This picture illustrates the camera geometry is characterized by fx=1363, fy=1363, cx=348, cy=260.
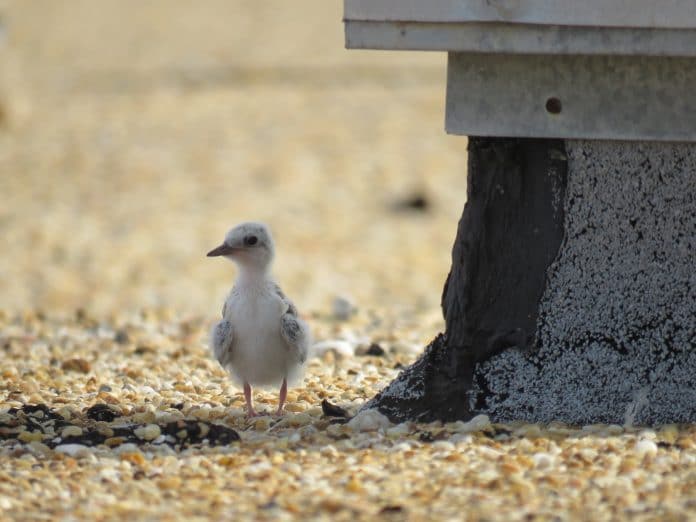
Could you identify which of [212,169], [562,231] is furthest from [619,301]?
[212,169]

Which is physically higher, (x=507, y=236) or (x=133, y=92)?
(x=133, y=92)

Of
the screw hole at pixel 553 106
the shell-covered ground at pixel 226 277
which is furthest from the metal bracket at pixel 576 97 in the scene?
the shell-covered ground at pixel 226 277

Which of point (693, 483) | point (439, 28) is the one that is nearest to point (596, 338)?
point (693, 483)

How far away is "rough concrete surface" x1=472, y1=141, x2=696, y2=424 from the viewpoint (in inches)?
200

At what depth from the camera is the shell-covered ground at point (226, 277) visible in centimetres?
439

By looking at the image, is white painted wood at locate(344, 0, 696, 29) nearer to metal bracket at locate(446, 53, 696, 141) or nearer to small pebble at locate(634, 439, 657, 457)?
metal bracket at locate(446, 53, 696, 141)

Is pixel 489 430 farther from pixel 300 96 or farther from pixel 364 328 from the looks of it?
pixel 300 96

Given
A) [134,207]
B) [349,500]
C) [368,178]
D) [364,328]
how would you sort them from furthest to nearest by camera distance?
[368,178] < [134,207] < [364,328] < [349,500]

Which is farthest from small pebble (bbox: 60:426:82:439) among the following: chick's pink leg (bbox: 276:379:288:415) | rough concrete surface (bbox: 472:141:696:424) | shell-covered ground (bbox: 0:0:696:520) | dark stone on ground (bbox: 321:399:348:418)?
rough concrete surface (bbox: 472:141:696:424)

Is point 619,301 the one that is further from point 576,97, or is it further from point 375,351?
point 375,351

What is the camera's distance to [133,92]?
19547mm

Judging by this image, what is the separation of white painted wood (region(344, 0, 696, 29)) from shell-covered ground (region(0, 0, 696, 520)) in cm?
146

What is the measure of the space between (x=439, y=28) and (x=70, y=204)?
9435 millimetres

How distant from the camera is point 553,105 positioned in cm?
505
